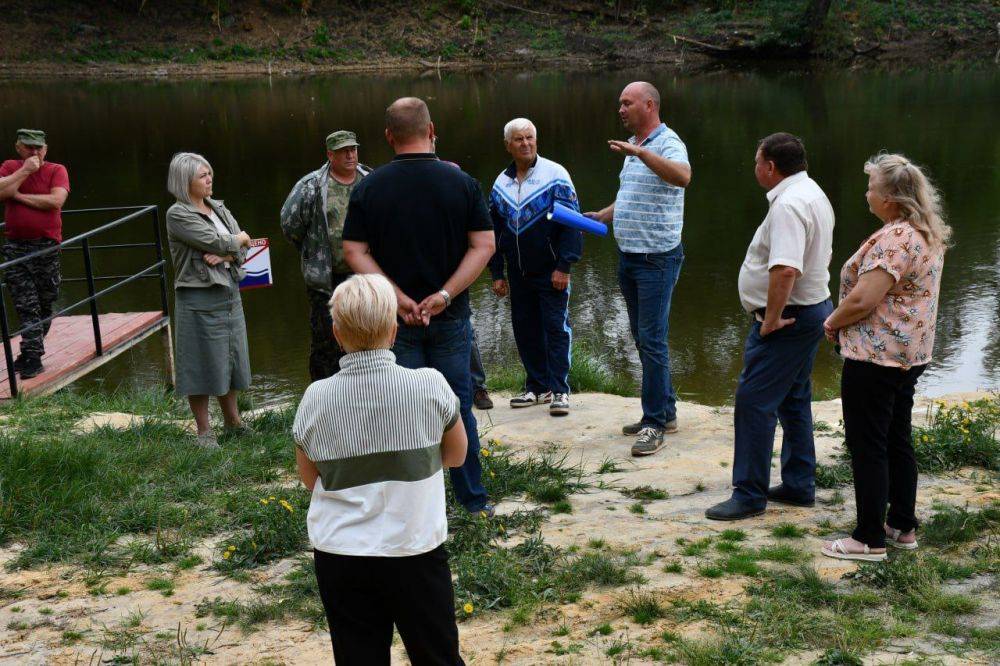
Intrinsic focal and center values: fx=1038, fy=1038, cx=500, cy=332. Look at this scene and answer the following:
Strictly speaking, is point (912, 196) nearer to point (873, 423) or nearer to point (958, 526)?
point (873, 423)

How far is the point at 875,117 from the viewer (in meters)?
22.6

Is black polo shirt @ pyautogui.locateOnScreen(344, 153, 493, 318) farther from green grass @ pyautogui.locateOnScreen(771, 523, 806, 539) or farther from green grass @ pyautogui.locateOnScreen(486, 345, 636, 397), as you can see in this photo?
green grass @ pyautogui.locateOnScreen(486, 345, 636, 397)

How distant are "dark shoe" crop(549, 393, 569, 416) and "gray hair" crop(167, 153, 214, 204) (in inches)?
94.9

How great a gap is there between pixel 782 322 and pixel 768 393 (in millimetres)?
334

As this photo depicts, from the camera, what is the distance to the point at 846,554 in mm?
3955

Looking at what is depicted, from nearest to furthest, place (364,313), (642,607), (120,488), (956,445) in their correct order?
(364,313)
(642,607)
(120,488)
(956,445)

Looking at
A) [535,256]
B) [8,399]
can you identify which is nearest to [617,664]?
[535,256]

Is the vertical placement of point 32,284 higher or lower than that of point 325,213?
lower

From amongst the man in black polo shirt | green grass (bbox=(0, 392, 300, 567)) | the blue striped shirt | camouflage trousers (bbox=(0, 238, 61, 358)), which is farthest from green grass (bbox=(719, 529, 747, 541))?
camouflage trousers (bbox=(0, 238, 61, 358))

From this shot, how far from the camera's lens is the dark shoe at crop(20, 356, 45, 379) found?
7012mm

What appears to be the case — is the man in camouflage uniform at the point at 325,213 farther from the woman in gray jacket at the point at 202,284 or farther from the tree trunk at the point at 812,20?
the tree trunk at the point at 812,20

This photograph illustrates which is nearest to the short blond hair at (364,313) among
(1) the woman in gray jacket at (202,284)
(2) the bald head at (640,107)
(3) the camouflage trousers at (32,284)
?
(2) the bald head at (640,107)

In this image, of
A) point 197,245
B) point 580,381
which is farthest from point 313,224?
point 580,381

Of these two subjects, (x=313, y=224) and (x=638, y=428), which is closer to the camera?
(x=313, y=224)
